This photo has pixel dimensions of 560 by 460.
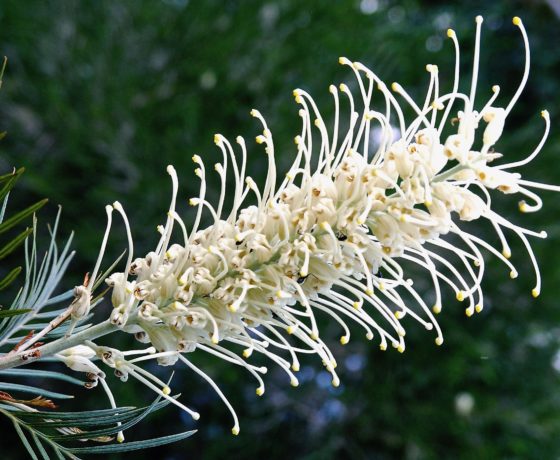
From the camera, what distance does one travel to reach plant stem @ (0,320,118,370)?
73 cm

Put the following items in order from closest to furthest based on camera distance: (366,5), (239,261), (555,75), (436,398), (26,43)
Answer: (239,261) < (26,43) < (436,398) < (366,5) < (555,75)

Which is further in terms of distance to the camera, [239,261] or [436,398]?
[436,398]

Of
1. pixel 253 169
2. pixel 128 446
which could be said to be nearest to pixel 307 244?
pixel 128 446

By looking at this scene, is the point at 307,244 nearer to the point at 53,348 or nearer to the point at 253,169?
the point at 53,348

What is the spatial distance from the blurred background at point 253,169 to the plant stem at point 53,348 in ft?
6.40

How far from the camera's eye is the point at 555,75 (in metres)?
4.40

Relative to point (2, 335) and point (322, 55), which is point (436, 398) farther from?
point (2, 335)

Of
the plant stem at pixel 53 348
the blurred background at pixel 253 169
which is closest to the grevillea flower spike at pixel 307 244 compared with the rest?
the plant stem at pixel 53 348

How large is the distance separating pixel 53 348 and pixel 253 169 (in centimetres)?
226

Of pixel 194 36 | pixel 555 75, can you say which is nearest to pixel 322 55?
pixel 194 36

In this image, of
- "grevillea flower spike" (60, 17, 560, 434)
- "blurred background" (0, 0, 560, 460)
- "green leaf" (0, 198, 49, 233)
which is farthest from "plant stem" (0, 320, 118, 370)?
"blurred background" (0, 0, 560, 460)

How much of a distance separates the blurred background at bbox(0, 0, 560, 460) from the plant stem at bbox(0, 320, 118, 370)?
1951 mm

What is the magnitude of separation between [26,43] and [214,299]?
8.20 ft

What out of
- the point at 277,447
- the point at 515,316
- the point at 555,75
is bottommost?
the point at 277,447
